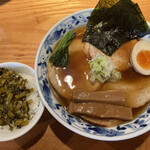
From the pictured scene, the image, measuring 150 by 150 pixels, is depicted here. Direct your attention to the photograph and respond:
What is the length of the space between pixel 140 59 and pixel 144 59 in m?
0.05

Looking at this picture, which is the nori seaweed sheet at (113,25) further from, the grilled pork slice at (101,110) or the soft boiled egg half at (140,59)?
the grilled pork slice at (101,110)

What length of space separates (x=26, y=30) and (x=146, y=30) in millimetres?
1600

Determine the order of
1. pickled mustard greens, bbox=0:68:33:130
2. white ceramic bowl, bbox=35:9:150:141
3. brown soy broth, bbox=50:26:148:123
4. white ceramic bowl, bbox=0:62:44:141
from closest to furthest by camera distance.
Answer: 1. white ceramic bowl, bbox=35:9:150:141
2. white ceramic bowl, bbox=0:62:44:141
3. pickled mustard greens, bbox=0:68:33:130
4. brown soy broth, bbox=50:26:148:123

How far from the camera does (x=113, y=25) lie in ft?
6.36

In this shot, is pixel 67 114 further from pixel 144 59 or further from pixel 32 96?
pixel 144 59

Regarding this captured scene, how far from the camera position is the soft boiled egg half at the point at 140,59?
6.02 ft

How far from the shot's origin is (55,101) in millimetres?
1697

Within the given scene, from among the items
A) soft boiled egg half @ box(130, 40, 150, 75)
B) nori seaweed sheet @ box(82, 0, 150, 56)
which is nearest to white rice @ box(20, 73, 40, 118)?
nori seaweed sheet @ box(82, 0, 150, 56)

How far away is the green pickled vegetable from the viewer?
1822mm

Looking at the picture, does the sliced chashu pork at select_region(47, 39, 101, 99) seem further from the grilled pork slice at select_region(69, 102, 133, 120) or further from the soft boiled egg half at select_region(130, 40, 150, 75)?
the soft boiled egg half at select_region(130, 40, 150, 75)

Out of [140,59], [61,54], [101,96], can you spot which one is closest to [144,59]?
[140,59]

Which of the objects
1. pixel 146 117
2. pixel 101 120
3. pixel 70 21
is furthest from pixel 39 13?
pixel 146 117

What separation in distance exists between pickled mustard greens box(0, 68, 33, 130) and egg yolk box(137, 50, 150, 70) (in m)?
1.34

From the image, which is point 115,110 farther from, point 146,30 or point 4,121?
point 4,121
